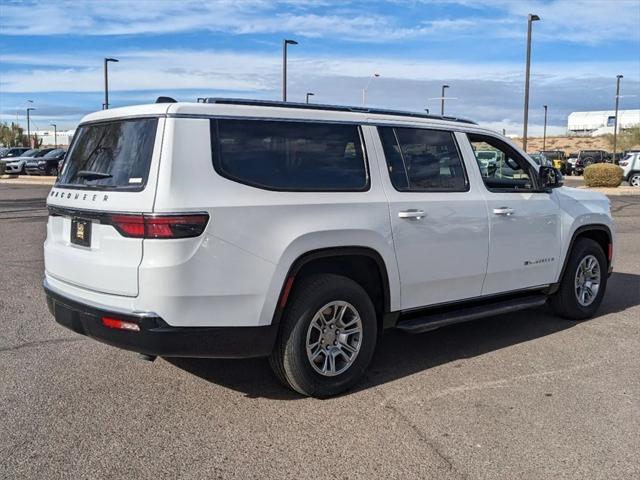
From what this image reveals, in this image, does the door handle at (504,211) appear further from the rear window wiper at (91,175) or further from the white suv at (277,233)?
the rear window wiper at (91,175)

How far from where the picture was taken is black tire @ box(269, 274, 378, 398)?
14.2 ft

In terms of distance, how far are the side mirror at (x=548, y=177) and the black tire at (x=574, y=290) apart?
2.53ft

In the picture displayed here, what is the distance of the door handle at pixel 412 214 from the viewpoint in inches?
189

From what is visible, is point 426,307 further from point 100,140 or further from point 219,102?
point 100,140

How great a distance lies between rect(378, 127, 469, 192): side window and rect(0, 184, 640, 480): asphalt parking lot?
1452 millimetres

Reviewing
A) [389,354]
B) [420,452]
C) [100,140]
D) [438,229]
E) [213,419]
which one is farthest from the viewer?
[389,354]

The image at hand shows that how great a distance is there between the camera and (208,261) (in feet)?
12.7

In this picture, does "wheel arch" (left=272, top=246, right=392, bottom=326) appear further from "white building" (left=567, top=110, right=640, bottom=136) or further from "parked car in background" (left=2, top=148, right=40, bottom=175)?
"white building" (left=567, top=110, right=640, bottom=136)

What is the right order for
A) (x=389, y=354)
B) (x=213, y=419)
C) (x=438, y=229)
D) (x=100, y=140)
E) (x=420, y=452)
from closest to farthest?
(x=420, y=452)
(x=213, y=419)
(x=100, y=140)
(x=438, y=229)
(x=389, y=354)

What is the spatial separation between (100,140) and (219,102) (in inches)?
36.0

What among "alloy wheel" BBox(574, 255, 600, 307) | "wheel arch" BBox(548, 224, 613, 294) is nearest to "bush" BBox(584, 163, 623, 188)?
"wheel arch" BBox(548, 224, 613, 294)

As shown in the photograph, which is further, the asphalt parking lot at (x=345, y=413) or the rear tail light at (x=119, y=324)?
the rear tail light at (x=119, y=324)

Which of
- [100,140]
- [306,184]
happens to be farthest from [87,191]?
[306,184]

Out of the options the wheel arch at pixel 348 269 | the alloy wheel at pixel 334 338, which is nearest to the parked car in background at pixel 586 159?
the wheel arch at pixel 348 269
